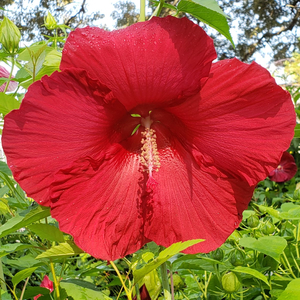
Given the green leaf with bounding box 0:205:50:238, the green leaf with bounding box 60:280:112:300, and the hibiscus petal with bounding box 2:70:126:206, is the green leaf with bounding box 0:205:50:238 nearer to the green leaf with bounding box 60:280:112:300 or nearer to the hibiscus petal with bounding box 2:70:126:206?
the hibiscus petal with bounding box 2:70:126:206

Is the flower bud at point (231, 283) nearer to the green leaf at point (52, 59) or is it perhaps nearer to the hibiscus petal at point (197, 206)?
the hibiscus petal at point (197, 206)

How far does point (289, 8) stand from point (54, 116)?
381 inches

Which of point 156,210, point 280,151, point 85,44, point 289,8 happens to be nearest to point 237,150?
point 280,151

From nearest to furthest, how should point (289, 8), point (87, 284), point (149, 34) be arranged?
point (149, 34) → point (87, 284) → point (289, 8)

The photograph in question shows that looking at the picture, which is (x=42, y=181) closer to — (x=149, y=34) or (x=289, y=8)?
(x=149, y=34)

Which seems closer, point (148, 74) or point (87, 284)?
point (148, 74)

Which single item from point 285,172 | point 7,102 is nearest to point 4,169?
point 7,102

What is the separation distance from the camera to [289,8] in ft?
29.1

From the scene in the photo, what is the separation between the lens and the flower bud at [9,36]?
74 cm

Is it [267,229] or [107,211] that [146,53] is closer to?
[107,211]

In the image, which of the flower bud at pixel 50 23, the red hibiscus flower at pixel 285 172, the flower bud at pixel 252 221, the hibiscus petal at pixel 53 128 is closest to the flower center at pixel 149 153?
the hibiscus petal at pixel 53 128

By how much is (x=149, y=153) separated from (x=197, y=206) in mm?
129

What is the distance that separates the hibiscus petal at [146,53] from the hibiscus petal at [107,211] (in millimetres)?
165

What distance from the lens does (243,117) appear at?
57cm
